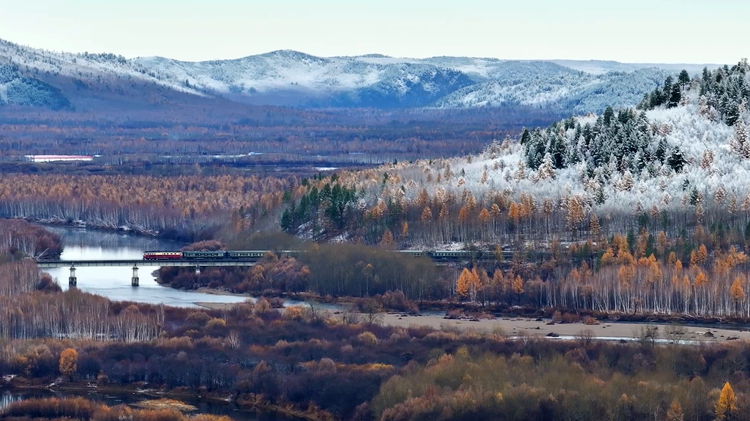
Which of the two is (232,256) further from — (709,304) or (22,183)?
(22,183)

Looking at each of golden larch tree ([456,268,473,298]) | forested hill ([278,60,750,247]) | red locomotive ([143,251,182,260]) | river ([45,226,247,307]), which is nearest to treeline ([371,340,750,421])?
golden larch tree ([456,268,473,298])

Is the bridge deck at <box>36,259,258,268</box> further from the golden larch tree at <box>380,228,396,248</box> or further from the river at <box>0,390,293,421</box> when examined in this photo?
the river at <box>0,390,293,421</box>

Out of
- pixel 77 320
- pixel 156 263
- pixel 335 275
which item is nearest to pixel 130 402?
pixel 77 320

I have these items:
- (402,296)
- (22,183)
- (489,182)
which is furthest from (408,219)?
(22,183)

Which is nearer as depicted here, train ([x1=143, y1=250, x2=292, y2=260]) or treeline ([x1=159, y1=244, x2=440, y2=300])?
treeline ([x1=159, y1=244, x2=440, y2=300])

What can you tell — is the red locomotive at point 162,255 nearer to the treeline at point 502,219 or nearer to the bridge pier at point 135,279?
the bridge pier at point 135,279

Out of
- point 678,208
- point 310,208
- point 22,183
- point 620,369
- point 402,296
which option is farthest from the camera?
point 22,183
